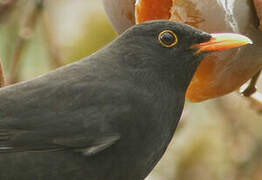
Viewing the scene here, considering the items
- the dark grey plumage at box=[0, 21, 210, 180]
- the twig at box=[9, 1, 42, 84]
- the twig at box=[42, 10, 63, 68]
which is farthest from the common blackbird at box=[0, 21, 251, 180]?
the twig at box=[42, 10, 63, 68]

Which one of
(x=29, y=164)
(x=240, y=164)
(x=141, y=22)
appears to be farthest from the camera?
(x=240, y=164)

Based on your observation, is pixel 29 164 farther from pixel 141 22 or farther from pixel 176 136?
pixel 176 136

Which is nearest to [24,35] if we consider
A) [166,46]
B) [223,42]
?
[166,46]

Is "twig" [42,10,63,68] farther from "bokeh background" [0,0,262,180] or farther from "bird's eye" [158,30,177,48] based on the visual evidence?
"bird's eye" [158,30,177,48]

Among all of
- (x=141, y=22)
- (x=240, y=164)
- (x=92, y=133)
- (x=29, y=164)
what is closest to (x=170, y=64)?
(x=141, y=22)

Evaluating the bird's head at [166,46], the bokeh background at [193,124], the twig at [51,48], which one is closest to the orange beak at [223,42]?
the bird's head at [166,46]

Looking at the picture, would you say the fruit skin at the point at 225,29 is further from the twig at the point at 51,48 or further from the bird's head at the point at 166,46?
the twig at the point at 51,48

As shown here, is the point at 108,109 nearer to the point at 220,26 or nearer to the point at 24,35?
the point at 220,26
